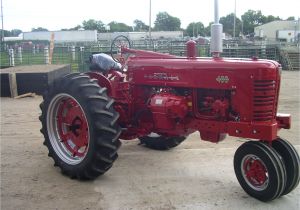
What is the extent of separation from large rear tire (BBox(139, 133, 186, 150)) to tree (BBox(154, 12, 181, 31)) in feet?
269

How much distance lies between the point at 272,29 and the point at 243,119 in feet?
271

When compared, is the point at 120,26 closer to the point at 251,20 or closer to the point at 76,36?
the point at 251,20

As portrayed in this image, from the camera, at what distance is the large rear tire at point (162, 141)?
20.4 feet

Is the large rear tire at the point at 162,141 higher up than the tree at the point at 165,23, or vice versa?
the tree at the point at 165,23

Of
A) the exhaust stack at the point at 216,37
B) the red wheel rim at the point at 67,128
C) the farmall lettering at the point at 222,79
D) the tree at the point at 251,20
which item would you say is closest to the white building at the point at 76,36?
the red wheel rim at the point at 67,128

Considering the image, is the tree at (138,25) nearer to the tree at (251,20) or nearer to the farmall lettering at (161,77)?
the tree at (251,20)

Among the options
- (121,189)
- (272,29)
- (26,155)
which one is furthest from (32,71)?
(272,29)

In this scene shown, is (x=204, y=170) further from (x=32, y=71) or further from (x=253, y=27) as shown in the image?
(x=253, y=27)

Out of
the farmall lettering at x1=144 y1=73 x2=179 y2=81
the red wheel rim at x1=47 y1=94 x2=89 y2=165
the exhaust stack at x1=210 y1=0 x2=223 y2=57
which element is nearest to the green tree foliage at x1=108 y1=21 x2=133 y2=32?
the red wheel rim at x1=47 y1=94 x2=89 y2=165

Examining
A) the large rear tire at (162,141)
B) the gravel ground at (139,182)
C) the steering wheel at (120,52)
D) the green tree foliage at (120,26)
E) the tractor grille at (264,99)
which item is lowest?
the gravel ground at (139,182)

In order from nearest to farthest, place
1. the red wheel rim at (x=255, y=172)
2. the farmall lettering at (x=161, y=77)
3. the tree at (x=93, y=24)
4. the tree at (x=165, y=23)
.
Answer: the red wheel rim at (x=255, y=172)
the farmall lettering at (x=161, y=77)
the tree at (x=93, y=24)
the tree at (x=165, y=23)

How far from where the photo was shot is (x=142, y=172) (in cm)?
536

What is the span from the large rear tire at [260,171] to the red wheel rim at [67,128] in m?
1.87

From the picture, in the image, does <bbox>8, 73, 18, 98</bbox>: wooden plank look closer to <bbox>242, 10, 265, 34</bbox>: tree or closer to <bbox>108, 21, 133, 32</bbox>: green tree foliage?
<bbox>108, 21, 133, 32</bbox>: green tree foliage
